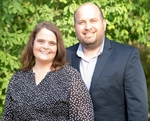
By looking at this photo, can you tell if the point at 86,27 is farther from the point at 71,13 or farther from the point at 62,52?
the point at 71,13

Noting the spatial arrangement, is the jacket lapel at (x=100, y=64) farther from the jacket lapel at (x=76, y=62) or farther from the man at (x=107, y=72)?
the jacket lapel at (x=76, y=62)

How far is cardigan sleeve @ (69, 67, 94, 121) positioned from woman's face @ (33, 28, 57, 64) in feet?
0.74

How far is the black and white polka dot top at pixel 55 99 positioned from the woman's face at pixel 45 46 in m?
0.12

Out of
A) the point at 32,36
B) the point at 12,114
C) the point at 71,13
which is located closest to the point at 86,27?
the point at 32,36

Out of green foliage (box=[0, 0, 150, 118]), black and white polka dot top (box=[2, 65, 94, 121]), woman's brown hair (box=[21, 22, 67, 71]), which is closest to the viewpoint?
black and white polka dot top (box=[2, 65, 94, 121])

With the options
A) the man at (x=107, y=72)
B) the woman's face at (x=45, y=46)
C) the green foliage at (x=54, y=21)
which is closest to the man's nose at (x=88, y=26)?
the man at (x=107, y=72)

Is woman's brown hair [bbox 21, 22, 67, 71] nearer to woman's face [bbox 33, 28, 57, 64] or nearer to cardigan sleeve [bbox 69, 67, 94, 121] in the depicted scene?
woman's face [bbox 33, 28, 57, 64]

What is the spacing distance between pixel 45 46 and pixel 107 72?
0.58m

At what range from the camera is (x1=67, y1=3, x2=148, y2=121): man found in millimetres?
3549

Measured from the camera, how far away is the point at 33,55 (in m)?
3.49

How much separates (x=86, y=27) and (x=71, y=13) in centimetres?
160

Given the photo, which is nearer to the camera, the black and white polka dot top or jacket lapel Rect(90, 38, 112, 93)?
the black and white polka dot top

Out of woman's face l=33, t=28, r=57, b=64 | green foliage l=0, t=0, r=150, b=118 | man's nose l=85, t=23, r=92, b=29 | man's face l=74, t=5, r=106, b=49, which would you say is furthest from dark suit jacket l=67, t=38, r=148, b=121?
green foliage l=0, t=0, r=150, b=118

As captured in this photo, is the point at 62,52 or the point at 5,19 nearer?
the point at 62,52
